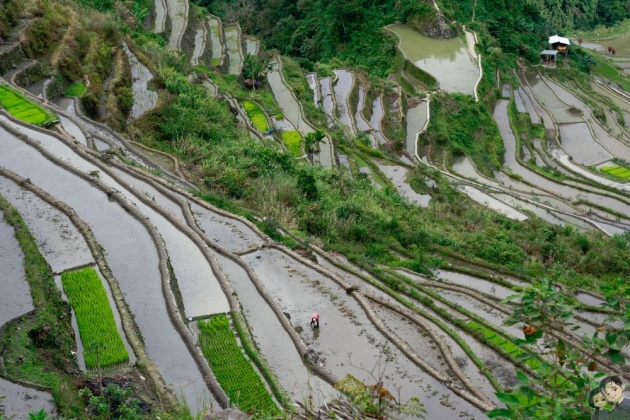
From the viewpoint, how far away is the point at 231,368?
36.3 ft

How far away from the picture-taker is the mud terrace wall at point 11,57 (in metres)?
21.6

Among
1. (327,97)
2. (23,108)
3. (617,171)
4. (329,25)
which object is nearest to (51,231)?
(23,108)

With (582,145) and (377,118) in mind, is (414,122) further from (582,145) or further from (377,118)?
(582,145)

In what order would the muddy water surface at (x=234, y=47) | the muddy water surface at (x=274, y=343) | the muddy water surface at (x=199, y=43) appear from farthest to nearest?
the muddy water surface at (x=234, y=47) < the muddy water surface at (x=199, y=43) < the muddy water surface at (x=274, y=343)

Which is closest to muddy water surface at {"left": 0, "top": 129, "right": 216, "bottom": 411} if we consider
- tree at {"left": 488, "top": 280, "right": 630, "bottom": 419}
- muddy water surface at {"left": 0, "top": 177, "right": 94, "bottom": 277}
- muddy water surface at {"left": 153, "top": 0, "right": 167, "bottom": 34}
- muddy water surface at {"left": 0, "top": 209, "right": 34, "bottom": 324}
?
muddy water surface at {"left": 0, "top": 177, "right": 94, "bottom": 277}

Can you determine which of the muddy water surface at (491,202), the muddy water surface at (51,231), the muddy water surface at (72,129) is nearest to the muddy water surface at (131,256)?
the muddy water surface at (51,231)

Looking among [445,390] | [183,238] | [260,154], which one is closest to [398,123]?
[260,154]

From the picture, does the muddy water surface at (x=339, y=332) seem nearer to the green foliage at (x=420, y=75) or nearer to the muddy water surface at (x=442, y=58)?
the green foliage at (x=420, y=75)

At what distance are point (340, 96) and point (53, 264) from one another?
82.7 ft

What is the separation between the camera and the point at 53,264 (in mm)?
12695

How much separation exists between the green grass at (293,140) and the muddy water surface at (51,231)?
12.7 meters

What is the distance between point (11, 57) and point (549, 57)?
36405 mm

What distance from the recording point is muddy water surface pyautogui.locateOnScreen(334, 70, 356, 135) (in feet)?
110

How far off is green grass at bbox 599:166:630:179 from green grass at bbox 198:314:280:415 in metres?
26.4
